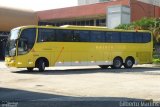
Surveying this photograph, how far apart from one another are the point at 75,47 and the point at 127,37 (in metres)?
4.94

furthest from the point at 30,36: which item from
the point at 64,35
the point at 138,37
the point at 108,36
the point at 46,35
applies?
the point at 138,37

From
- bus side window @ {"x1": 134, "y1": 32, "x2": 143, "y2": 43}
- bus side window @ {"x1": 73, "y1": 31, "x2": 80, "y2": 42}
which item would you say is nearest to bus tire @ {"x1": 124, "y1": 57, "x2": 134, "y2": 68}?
bus side window @ {"x1": 134, "y1": 32, "x2": 143, "y2": 43}

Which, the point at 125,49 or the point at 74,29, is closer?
the point at 74,29

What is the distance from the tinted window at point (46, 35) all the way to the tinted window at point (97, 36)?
10.9ft

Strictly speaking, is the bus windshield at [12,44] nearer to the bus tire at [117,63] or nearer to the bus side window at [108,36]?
the bus side window at [108,36]

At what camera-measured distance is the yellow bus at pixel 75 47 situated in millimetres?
25047

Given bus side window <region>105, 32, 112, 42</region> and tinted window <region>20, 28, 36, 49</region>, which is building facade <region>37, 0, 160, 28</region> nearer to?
bus side window <region>105, 32, 112, 42</region>

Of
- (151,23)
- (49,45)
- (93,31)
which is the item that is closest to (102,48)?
(93,31)

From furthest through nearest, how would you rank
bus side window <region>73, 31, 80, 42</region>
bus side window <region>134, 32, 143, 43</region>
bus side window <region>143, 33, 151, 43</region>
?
bus side window <region>143, 33, 151, 43</region>
bus side window <region>134, 32, 143, 43</region>
bus side window <region>73, 31, 80, 42</region>

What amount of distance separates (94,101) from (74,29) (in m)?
16.2

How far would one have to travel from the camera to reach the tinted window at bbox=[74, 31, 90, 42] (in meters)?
27.4

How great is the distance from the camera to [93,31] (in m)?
28.2

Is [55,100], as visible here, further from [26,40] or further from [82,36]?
[82,36]

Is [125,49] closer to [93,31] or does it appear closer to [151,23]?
[93,31]
